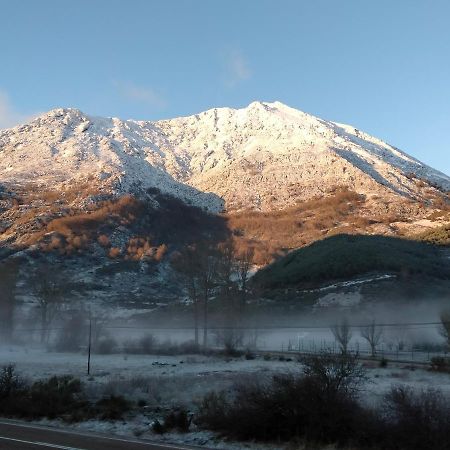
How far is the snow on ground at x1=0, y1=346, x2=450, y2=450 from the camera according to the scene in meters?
16.9

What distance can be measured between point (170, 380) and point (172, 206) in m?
142

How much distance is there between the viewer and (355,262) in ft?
293

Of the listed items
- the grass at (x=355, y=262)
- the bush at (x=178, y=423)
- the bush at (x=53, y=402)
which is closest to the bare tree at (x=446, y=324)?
the grass at (x=355, y=262)

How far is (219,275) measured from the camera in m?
82.4

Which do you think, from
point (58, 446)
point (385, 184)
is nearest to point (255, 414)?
point (58, 446)

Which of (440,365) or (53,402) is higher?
(440,365)

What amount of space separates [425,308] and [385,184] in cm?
10232

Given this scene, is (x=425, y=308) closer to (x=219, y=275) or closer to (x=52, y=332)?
(x=219, y=275)

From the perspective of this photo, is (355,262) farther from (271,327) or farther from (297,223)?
(297,223)

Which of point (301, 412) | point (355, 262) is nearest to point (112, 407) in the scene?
point (301, 412)

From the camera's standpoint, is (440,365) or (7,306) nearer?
(440,365)

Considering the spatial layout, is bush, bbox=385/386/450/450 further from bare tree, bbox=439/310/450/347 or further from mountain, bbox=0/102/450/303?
mountain, bbox=0/102/450/303

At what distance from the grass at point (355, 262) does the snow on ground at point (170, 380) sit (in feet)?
137

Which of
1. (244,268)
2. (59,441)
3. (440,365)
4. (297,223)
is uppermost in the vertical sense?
(297,223)
